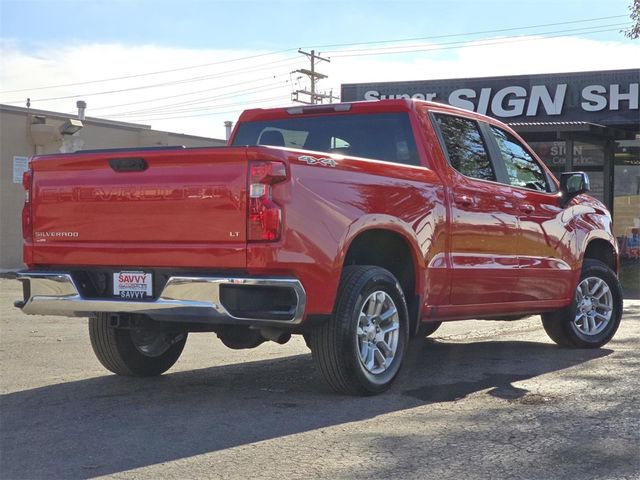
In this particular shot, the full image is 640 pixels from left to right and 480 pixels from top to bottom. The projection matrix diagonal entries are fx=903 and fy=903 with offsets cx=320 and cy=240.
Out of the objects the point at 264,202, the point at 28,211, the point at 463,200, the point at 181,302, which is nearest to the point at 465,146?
the point at 463,200

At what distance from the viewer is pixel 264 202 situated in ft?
17.3

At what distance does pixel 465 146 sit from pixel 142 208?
9.51 ft

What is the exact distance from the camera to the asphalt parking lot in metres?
4.34

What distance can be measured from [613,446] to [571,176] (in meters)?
4.05

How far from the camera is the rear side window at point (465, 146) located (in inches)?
281

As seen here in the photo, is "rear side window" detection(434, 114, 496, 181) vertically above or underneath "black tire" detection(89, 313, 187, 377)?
above

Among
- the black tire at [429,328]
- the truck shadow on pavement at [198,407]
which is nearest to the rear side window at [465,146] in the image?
the truck shadow on pavement at [198,407]

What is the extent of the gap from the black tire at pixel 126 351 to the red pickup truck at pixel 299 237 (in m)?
0.01

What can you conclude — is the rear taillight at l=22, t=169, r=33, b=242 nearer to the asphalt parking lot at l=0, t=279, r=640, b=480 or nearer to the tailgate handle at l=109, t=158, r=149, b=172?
the tailgate handle at l=109, t=158, r=149, b=172

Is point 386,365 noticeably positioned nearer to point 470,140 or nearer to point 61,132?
point 470,140

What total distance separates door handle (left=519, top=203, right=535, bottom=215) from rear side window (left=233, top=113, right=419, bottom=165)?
4.25 feet

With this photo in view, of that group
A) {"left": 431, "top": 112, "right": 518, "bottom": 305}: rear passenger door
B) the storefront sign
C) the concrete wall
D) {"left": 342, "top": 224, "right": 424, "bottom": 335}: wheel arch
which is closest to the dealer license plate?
{"left": 342, "top": 224, "right": 424, "bottom": 335}: wheel arch

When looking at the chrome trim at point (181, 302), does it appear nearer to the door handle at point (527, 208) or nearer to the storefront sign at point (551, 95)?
the door handle at point (527, 208)

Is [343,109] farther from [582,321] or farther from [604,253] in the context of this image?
[604,253]
